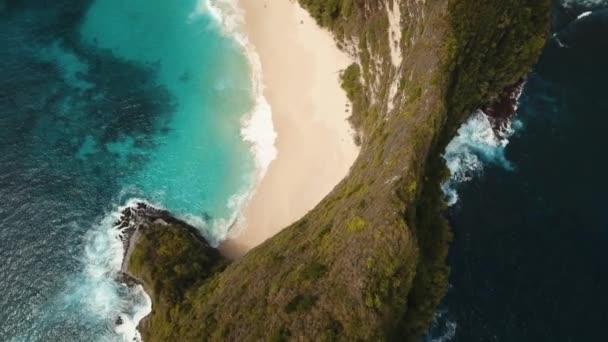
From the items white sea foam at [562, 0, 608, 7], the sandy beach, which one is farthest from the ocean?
white sea foam at [562, 0, 608, 7]

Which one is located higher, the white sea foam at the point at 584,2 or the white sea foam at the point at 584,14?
the white sea foam at the point at 584,2

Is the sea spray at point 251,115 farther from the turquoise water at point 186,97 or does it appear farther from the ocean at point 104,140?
the turquoise water at point 186,97

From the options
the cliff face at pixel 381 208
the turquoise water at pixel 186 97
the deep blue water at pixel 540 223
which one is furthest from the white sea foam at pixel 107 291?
the deep blue water at pixel 540 223

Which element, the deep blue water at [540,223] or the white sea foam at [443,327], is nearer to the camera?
the white sea foam at [443,327]

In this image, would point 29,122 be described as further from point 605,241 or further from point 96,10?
point 605,241

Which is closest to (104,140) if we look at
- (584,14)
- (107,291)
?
(107,291)

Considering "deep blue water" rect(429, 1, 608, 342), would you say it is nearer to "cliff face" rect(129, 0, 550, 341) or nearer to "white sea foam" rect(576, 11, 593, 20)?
"cliff face" rect(129, 0, 550, 341)
